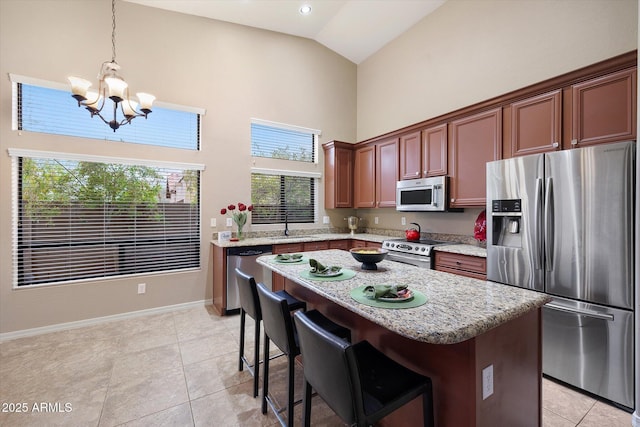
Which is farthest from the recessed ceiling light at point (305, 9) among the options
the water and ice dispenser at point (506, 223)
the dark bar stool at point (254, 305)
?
the dark bar stool at point (254, 305)

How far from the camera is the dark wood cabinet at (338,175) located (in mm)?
4906

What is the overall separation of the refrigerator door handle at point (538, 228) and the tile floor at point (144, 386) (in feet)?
3.16

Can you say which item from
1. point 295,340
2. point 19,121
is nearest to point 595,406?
point 295,340

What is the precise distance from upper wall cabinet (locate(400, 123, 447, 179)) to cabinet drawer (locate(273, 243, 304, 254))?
1817mm

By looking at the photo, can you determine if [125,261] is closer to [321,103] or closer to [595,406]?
[321,103]

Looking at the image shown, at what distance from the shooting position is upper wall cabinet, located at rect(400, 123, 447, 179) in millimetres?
3572

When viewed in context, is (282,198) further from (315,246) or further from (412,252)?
(412,252)

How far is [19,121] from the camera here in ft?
9.91

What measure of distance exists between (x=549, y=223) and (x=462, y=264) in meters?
0.94

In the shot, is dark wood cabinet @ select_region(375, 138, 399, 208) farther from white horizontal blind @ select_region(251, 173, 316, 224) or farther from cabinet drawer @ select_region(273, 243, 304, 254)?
cabinet drawer @ select_region(273, 243, 304, 254)

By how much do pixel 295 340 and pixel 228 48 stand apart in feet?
14.0

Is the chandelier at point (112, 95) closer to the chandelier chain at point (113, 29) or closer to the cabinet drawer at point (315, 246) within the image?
the chandelier chain at point (113, 29)

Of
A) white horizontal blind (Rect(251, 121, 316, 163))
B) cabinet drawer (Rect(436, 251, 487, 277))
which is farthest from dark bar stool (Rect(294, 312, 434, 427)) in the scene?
white horizontal blind (Rect(251, 121, 316, 163))

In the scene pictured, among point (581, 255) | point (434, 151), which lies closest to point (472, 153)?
point (434, 151)
